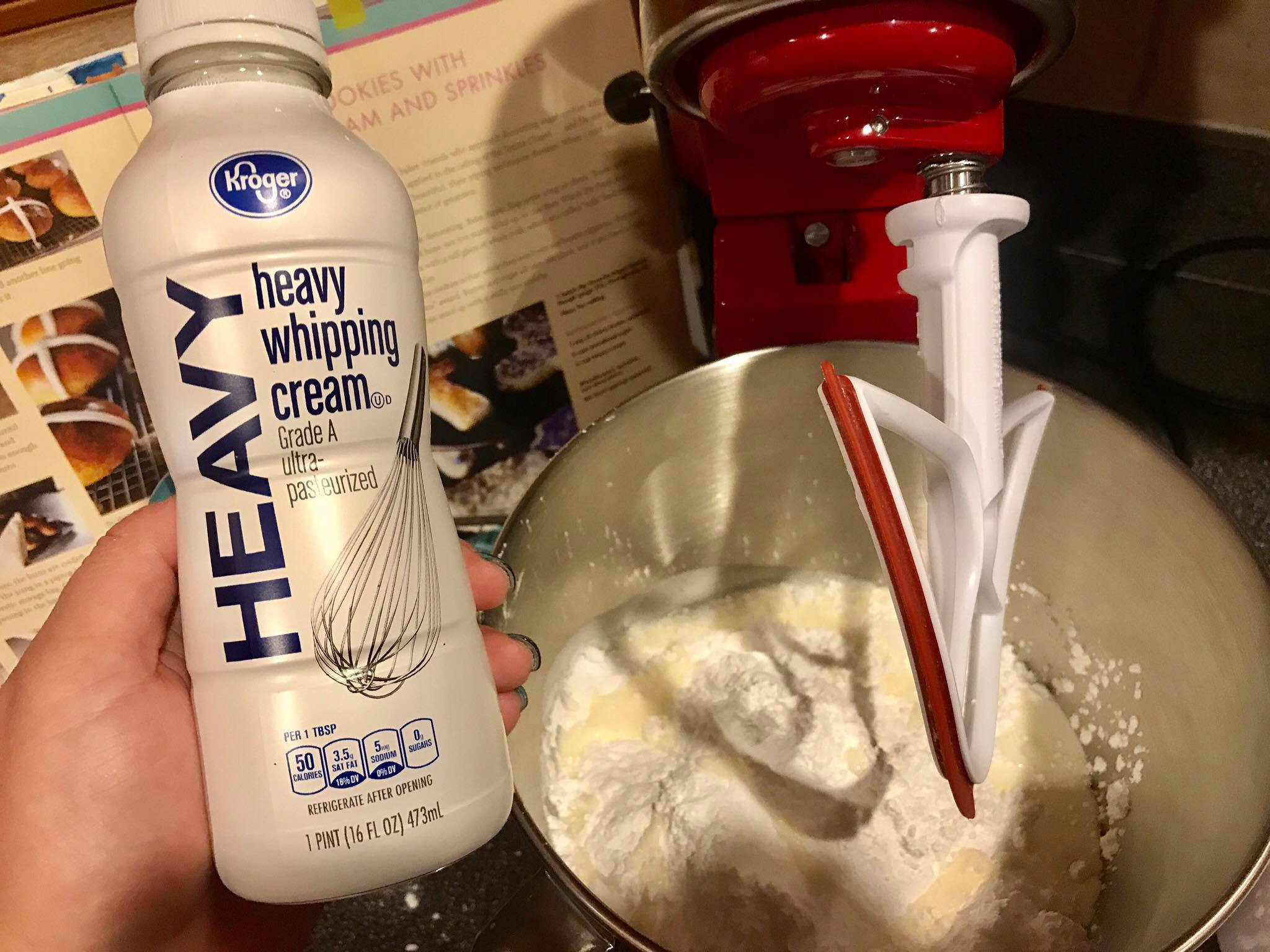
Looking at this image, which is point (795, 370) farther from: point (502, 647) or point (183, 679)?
point (183, 679)

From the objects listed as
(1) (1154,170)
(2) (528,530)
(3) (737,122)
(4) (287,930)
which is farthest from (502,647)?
(1) (1154,170)

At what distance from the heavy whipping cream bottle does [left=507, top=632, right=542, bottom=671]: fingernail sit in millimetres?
141

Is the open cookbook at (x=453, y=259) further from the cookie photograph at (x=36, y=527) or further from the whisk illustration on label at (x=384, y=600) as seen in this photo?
the whisk illustration on label at (x=384, y=600)

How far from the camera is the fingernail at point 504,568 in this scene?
0.47m

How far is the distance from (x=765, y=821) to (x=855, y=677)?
0.12 meters

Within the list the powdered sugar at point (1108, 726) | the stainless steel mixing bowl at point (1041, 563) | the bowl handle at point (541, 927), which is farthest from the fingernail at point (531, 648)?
the powdered sugar at point (1108, 726)

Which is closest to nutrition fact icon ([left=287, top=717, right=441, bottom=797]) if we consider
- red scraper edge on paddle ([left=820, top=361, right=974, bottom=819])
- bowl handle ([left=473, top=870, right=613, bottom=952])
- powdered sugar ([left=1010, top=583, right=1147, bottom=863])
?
bowl handle ([left=473, top=870, right=613, bottom=952])

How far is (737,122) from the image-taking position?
430 millimetres

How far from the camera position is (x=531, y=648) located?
0.49 metres

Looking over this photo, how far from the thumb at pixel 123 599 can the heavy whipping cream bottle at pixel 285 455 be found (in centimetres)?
9

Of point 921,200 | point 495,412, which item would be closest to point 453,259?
point 495,412

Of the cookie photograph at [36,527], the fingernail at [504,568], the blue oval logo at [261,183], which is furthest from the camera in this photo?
the cookie photograph at [36,527]

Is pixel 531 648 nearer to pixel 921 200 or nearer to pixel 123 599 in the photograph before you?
pixel 123 599

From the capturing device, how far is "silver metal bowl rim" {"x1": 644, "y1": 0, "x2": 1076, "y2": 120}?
0.36 metres
